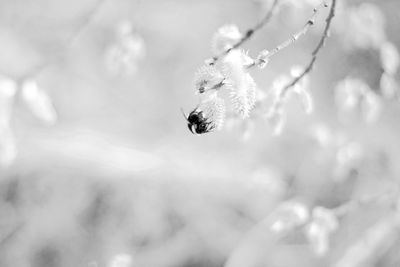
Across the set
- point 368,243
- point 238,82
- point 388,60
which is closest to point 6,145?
point 238,82

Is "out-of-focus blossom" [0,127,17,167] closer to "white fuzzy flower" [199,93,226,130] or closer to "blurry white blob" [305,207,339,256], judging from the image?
"white fuzzy flower" [199,93,226,130]

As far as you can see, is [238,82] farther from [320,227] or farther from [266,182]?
[266,182]

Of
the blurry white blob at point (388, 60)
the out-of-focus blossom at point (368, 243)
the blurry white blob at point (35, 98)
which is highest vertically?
the blurry white blob at point (35, 98)

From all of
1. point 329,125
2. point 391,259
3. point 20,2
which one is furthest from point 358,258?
point 20,2

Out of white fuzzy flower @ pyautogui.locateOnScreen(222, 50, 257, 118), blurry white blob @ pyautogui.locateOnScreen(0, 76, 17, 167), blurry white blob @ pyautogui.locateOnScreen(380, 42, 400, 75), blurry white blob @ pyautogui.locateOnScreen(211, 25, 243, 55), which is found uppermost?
blurry white blob @ pyautogui.locateOnScreen(0, 76, 17, 167)

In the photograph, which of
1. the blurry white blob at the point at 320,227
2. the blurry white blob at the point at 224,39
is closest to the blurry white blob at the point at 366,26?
the blurry white blob at the point at 320,227

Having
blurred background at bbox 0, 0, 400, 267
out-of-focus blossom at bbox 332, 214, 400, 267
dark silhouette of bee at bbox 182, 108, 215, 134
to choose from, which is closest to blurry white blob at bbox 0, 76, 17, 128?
blurred background at bbox 0, 0, 400, 267

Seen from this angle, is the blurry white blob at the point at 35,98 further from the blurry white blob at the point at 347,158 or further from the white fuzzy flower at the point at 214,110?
the blurry white blob at the point at 347,158

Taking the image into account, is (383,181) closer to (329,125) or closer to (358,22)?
(329,125)
